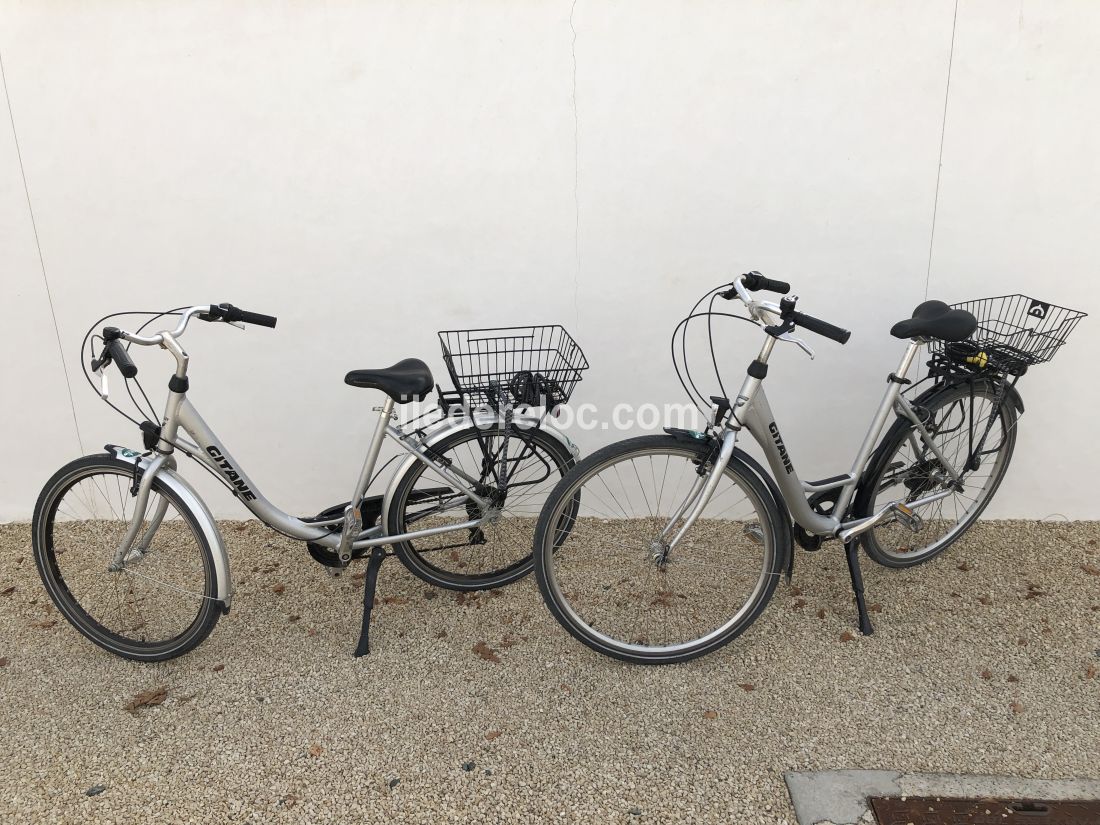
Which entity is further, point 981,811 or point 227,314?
point 227,314

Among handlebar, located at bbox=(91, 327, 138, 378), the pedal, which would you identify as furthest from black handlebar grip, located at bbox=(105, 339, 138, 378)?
the pedal

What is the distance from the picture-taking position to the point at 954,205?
3188 mm

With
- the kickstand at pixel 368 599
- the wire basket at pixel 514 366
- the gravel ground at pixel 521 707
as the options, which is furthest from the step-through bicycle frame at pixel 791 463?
the kickstand at pixel 368 599

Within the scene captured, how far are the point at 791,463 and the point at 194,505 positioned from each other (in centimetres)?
223

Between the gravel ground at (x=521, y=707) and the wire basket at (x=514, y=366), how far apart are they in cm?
98

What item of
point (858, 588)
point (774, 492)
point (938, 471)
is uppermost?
point (774, 492)

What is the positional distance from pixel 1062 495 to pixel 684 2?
3068mm

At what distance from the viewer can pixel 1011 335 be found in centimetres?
283

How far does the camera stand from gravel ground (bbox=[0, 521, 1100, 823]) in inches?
86.0

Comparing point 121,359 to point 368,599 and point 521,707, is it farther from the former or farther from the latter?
point 521,707

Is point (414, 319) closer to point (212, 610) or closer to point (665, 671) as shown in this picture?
point (212, 610)

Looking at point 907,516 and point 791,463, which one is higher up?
point 791,463

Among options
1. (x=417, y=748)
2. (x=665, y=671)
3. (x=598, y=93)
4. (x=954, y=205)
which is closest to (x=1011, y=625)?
(x=665, y=671)

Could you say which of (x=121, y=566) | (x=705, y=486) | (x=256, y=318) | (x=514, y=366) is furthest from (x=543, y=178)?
(x=121, y=566)
